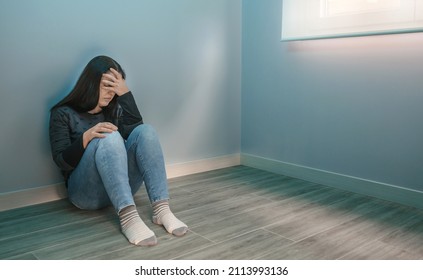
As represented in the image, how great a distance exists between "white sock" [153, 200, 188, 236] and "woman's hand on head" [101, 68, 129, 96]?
0.61m

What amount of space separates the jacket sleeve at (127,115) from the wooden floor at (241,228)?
1.31 ft

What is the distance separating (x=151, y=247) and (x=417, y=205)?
4.49ft

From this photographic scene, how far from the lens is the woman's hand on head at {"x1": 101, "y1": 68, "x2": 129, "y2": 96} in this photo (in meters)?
1.98

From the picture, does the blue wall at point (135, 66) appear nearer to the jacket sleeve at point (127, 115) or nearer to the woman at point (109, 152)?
the woman at point (109, 152)

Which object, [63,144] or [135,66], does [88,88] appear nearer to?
[63,144]

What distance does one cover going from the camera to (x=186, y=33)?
260 cm

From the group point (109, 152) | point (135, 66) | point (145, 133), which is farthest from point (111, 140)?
point (135, 66)

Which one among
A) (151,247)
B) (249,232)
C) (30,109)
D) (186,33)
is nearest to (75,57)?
(30,109)

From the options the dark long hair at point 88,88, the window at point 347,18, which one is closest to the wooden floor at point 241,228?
the dark long hair at point 88,88

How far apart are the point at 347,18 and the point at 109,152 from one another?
1.47m

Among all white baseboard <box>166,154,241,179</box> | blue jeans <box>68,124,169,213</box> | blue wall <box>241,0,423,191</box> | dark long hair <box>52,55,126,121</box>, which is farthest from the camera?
white baseboard <box>166,154,241,179</box>

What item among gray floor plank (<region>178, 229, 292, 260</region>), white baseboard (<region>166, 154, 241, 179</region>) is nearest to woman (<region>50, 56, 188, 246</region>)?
gray floor plank (<region>178, 229, 292, 260</region>)

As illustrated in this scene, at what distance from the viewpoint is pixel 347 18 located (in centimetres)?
224

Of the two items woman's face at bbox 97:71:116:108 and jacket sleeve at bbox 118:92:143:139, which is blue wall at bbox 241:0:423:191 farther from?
woman's face at bbox 97:71:116:108
